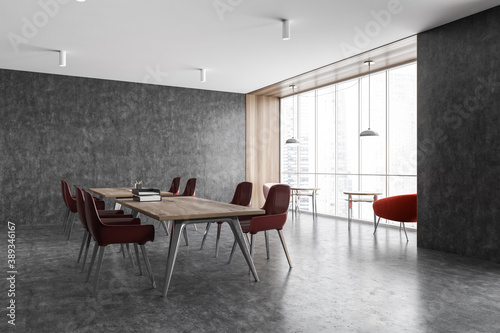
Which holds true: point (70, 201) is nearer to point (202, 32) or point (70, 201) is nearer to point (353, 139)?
point (202, 32)

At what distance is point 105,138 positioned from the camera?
748 cm

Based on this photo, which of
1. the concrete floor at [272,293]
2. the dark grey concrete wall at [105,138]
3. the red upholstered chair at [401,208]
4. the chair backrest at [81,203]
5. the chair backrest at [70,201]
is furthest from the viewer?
the dark grey concrete wall at [105,138]

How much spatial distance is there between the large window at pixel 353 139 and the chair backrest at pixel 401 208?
1.31m

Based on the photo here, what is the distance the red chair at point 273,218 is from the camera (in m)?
3.76

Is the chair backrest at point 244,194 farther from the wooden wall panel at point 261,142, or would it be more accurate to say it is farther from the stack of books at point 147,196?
the wooden wall panel at point 261,142

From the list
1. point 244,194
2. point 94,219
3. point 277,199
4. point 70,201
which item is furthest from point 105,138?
point 94,219

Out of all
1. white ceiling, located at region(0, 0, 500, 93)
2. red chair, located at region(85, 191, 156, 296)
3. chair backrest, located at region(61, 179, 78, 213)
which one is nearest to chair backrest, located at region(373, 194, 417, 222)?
white ceiling, located at region(0, 0, 500, 93)

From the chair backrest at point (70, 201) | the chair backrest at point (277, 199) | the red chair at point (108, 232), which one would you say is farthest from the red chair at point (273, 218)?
the chair backrest at point (70, 201)

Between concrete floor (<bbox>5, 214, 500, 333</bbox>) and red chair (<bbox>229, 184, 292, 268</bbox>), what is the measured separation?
1.23 feet

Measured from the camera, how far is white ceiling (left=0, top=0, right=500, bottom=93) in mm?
4129

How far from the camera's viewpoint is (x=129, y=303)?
287cm

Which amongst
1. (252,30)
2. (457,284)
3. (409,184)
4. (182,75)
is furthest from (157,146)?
(457,284)

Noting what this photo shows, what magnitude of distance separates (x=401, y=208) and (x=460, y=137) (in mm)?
1262

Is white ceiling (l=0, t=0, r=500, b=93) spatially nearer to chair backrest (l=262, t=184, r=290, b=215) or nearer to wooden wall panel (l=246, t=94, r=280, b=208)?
chair backrest (l=262, t=184, r=290, b=215)
